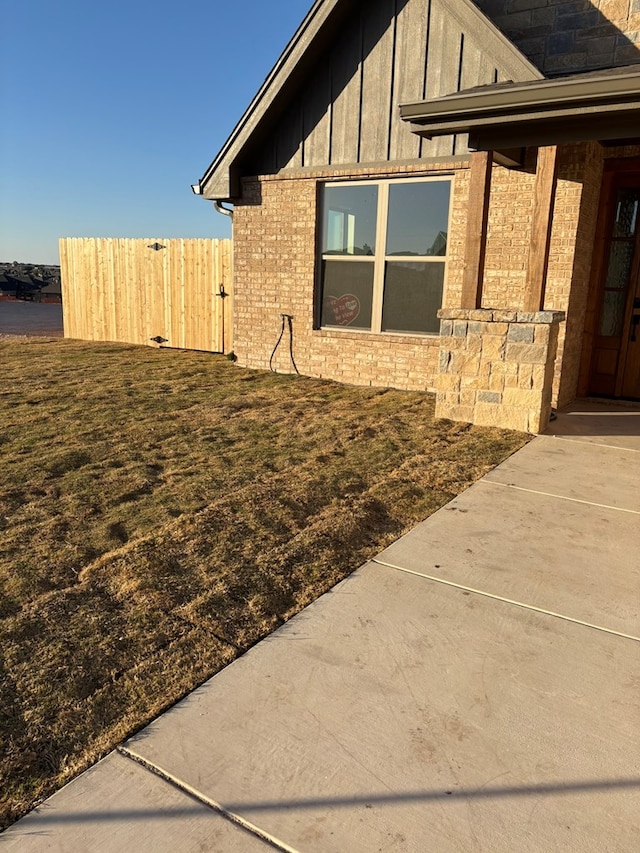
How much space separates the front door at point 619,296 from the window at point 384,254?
203cm

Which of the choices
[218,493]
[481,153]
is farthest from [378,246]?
[218,493]

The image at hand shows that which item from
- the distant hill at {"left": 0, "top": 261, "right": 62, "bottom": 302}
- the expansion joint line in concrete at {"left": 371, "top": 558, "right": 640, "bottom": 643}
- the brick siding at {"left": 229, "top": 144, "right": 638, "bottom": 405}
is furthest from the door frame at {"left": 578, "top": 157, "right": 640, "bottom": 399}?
the distant hill at {"left": 0, "top": 261, "right": 62, "bottom": 302}

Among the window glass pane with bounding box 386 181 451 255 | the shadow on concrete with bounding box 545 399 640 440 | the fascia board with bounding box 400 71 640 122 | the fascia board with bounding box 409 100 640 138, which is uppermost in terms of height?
the fascia board with bounding box 400 71 640 122

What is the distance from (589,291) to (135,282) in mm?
9387

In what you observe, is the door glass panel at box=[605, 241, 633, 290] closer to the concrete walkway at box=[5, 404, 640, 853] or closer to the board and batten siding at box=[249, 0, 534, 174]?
the board and batten siding at box=[249, 0, 534, 174]

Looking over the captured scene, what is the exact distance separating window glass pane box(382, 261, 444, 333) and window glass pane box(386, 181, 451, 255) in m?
0.21

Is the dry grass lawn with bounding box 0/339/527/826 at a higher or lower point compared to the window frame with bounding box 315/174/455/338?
lower

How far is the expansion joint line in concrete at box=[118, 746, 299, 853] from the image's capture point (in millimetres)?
1758

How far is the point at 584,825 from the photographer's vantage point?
1823 mm

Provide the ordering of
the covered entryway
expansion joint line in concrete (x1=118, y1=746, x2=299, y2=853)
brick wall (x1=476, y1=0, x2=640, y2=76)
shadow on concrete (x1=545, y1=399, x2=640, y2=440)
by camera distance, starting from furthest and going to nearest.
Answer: brick wall (x1=476, y1=0, x2=640, y2=76) < shadow on concrete (x1=545, y1=399, x2=640, y2=440) < the covered entryway < expansion joint line in concrete (x1=118, y1=746, x2=299, y2=853)

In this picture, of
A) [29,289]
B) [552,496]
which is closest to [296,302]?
[552,496]

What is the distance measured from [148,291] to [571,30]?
30.1ft

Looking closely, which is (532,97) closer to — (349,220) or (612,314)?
(612,314)

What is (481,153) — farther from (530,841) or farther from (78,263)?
(78,263)
